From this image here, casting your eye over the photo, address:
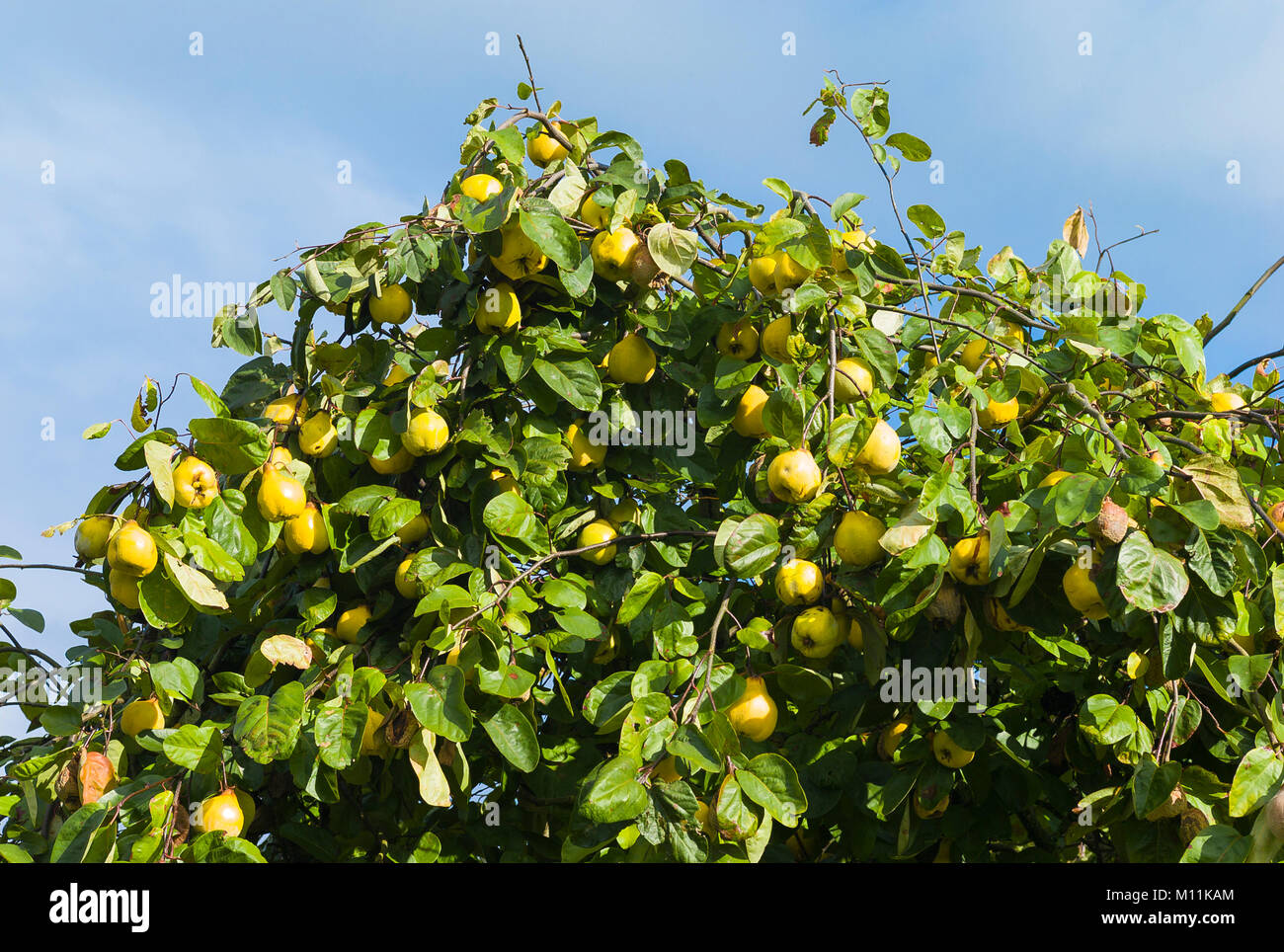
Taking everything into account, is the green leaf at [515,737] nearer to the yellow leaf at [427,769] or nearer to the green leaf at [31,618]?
the yellow leaf at [427,769]

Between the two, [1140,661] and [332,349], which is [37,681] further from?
[1140,661]

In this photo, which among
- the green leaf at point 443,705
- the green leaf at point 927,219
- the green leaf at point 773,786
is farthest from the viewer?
the green leaf at point 927,219

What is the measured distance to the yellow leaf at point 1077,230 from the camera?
306cm

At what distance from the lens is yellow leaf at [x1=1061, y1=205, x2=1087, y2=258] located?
10.0 feet

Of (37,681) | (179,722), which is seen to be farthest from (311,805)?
(37,681)

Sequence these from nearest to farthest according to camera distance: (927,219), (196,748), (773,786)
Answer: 1. (773,786)
2. (196,748)
3. (927,219)

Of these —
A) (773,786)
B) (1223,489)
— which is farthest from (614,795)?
(1223,489)

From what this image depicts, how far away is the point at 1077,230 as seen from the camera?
121 inches

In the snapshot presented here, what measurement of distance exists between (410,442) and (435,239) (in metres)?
0.50

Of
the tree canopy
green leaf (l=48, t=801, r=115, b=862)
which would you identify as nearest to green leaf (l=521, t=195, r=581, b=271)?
the tree canopy

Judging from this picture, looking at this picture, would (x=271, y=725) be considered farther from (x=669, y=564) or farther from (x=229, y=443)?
(x=669, y=564)

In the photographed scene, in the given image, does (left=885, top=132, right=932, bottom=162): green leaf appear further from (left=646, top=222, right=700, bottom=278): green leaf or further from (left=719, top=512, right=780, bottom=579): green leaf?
(left=719, top=512, right=780, bottom=579): green leaf

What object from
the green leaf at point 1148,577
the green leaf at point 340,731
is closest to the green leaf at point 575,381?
the green leaf at point 340,731

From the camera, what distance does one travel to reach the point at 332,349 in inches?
111
